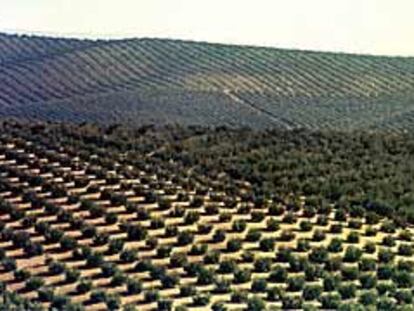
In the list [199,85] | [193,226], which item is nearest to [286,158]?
[193,226]

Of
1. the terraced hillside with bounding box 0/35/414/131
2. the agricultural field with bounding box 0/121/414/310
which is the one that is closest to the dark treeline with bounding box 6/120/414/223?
the agricultural field with bounding box 0/121/414/310

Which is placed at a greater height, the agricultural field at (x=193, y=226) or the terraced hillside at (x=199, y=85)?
the terraced hillside at (x=199, y=85)

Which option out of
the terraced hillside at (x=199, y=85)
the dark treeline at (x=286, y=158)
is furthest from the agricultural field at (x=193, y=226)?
the terraced hillside at (x=199, y=85)

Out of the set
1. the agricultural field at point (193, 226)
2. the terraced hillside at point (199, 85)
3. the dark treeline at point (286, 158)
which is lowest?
the agricultural field at point (193, 226)

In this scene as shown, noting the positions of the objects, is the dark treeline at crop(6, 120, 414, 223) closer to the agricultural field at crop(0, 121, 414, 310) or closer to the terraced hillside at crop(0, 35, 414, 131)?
the agricultural field at crop(0, 121, 414, 310)

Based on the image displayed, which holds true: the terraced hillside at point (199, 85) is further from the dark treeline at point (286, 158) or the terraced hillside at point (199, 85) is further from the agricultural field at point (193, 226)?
the agricultural field at point (193, 226)

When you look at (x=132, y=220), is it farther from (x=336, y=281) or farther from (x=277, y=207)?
(x=336, y=281)

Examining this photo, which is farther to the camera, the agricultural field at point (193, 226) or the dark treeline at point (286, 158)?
the dark treeline at point (286, 158)

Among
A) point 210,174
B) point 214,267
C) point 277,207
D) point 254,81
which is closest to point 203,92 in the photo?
point 254,81
